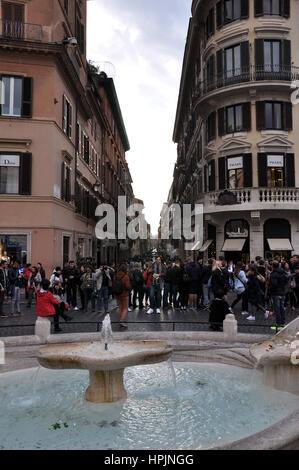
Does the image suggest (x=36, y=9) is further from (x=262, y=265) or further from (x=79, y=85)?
(x=262, y=265)

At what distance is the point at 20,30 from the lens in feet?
65.5

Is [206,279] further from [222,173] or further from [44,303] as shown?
[222,173]

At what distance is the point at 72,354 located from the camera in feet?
17.7

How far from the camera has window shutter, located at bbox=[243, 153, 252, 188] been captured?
25.7 m

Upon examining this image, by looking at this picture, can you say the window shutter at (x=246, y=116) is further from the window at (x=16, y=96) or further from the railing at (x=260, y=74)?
the window at (x=16, y=96)

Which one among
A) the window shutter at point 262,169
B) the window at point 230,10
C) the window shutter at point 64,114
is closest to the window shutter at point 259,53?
the window at point 230,10

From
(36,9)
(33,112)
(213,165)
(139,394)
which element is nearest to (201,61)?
(213,165)

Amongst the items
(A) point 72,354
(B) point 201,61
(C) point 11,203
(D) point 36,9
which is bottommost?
(A) point 72,354

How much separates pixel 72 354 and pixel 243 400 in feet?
8.40

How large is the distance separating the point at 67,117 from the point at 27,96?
3.78m

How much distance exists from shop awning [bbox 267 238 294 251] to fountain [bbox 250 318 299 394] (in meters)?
19.5

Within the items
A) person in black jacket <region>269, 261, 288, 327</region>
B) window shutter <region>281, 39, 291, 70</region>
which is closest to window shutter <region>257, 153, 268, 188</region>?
window shutter <region>281, 39, 291, 70</region>

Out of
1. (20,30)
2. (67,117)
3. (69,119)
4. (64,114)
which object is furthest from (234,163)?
(20,30)
